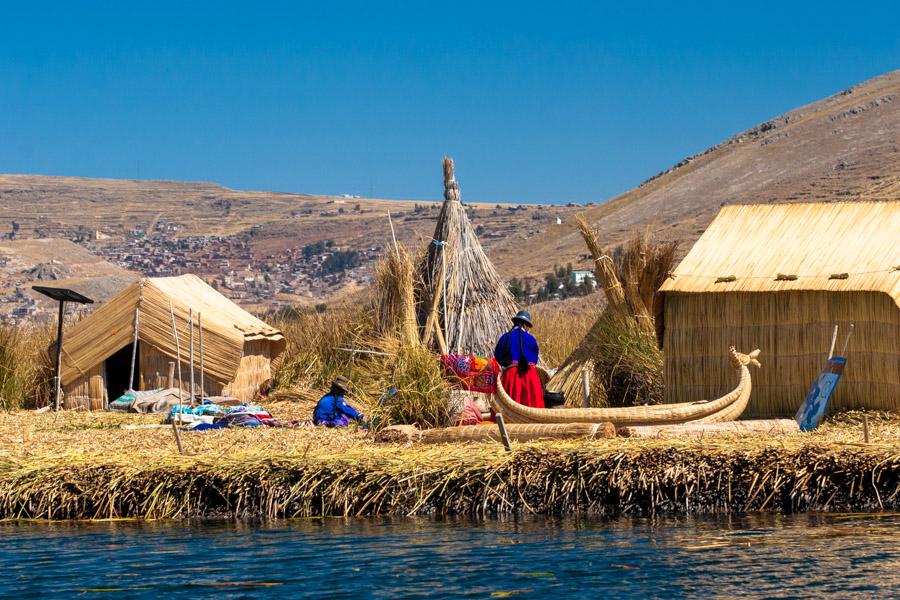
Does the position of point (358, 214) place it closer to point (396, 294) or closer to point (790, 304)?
point (396, 294)

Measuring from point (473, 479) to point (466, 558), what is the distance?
4.85ft

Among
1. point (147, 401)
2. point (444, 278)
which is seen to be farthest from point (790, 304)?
point (147, 401)

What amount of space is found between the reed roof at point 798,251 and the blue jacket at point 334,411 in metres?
3.24

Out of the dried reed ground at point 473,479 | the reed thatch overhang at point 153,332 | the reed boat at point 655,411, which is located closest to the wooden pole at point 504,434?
the dried reed ground at point 473,479

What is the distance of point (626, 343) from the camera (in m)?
14.2

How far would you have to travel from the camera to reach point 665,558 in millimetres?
7492

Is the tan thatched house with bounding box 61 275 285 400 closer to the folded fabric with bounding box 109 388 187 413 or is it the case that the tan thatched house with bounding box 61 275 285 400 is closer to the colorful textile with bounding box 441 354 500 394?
the folded fabric with bounding box 109 388 187 413

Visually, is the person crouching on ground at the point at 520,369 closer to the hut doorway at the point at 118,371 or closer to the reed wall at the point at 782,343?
the reed wall at the point at 782,343

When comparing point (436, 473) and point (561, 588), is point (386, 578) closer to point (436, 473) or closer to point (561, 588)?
point (561, 588)

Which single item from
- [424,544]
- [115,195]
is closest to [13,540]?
[424,544]

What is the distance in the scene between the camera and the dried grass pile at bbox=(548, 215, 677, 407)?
557 inches

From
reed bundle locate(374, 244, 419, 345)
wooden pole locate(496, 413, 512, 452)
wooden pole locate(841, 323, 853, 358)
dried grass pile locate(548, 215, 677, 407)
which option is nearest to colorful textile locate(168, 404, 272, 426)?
reed bundle locate(374, 244, 419, 345)

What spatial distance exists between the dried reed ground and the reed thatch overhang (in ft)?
21.3

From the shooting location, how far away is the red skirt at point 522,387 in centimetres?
1230
